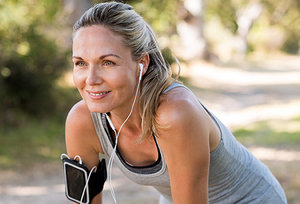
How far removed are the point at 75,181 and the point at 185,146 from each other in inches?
24.8

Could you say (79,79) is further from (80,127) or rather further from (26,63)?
(26,63)

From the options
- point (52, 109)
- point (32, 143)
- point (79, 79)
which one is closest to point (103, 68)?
point (79, 79)

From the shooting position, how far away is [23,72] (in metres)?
7.55

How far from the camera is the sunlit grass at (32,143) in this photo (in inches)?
292

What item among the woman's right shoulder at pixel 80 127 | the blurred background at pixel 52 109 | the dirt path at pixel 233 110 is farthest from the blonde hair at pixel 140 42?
the dirt path at pixel 233 110

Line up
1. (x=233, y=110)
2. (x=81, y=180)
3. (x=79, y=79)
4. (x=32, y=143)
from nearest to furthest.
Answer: (x=79, y=79) < (x=81, y=180) < (x=32, y=143) < (x=233, y=110)

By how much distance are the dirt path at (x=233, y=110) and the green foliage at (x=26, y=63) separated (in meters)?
1.29

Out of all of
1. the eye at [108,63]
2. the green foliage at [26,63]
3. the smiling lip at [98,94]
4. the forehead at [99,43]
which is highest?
the green foliage at [26,63]

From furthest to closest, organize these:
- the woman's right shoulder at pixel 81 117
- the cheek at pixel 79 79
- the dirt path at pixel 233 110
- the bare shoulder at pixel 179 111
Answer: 1. the dirt path at pixel 233 110
2. the woman's right shoulder at pixel 81 117
3. the cheek at pixel 79 79
4. the bare shoulder at pixel 179 111

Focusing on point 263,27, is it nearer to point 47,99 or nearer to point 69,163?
point 47,99

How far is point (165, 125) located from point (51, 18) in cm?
676

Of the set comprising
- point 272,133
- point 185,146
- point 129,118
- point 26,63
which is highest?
point 26,63

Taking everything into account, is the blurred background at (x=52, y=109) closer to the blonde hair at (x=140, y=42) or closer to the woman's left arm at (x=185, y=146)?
the blonde hair at (x=140, y=42)

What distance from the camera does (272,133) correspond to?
868cm
